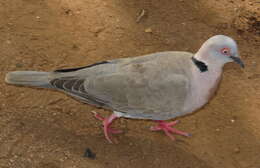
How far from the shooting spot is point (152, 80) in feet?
12.8

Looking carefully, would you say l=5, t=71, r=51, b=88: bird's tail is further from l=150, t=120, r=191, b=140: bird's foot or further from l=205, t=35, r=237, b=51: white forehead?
l=205, t=35, r=237, b=51: white forehead

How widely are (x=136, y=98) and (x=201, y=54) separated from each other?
737 millimetres

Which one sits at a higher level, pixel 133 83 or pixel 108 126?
pixel 133 83

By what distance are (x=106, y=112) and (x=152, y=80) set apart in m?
1.07

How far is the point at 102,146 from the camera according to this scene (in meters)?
4.30

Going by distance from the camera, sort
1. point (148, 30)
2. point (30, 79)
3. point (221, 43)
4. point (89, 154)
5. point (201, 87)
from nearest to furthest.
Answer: point (221, 43) → point (201, 87) → point (30, 79) → point (89, 154) → point (148, 30)

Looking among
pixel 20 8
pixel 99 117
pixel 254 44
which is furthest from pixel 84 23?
pixel 254 44

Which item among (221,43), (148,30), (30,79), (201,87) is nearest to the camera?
(221,43)

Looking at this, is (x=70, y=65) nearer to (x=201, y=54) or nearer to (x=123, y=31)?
(x=123, y=31)

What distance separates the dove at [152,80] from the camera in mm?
3850

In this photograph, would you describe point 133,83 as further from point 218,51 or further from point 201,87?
point 218,51

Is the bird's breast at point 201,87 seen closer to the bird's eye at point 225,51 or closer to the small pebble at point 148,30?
the bird's eye at point 225,51

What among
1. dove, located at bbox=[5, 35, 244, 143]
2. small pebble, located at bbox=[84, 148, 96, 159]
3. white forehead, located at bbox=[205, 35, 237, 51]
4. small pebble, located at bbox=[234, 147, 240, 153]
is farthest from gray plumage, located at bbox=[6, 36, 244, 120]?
small pebble, located at bbox=[234, 147, 240, 153]

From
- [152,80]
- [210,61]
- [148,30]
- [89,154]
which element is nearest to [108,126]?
[89,154]
